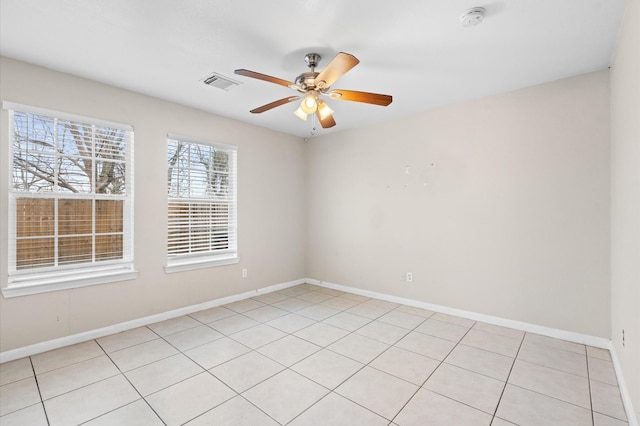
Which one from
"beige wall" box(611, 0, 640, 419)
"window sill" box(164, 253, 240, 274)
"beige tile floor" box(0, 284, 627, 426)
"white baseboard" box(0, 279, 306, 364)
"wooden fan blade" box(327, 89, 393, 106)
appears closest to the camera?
"beige wall" box(611, 0, 640, 419)

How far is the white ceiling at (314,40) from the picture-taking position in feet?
6.35

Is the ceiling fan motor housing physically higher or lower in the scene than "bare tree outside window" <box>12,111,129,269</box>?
higher

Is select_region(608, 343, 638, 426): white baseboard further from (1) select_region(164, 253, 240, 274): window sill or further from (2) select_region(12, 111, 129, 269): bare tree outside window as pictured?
(2) select_region(12, 111, 129, 269): bare tree outside window

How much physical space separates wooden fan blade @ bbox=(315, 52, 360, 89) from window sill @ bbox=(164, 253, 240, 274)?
2.66m

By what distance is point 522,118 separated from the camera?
3.13 m

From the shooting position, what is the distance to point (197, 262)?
3.80m

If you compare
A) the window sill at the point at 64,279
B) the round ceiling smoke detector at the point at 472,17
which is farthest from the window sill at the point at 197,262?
the round ceiling smoke detector at the point at 472,17

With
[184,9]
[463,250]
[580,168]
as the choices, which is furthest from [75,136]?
[580,168]

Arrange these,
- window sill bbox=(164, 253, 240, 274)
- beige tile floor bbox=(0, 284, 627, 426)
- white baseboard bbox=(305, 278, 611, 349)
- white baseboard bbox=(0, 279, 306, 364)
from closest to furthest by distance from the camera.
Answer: beige tile floor bbox=(0, 284, 627, 426), white baseboard bbox=(0, 279, 306, 364), white baseboard bbox=(305, 278, 611, 349), window sill bbox=(164, 253, 240, 274)

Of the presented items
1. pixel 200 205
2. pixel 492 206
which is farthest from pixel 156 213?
pixel 492 206

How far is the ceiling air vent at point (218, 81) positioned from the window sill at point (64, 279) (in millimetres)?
2148

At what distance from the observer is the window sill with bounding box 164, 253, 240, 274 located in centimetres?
358

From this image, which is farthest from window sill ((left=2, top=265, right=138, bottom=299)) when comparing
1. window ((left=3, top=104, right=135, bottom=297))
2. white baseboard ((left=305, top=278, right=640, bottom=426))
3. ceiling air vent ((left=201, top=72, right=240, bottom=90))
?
white baseboard ((left=305, top=278, right=640, bottom=426))

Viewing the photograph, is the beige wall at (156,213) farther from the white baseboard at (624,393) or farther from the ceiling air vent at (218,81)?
the white baseboard at (624,393)
